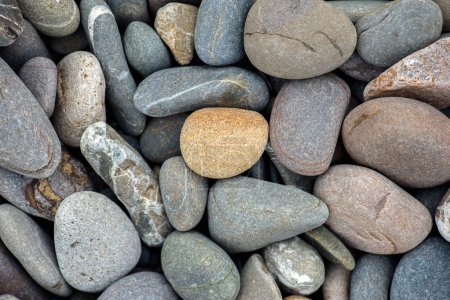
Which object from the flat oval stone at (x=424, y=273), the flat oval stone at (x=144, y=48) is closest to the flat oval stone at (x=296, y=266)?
the flat oval stone at (x=424, y=273)

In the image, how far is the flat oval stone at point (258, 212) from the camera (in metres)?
1.73

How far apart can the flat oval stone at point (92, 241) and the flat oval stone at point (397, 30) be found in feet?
3.96

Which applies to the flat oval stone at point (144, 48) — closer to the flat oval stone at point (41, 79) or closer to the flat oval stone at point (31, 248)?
the flat oval stone at point (41, 79)

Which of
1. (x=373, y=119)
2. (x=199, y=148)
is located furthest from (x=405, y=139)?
(x=199, y=148)

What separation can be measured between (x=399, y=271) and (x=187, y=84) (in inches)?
44.5

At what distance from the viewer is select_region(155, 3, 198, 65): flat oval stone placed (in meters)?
1.86

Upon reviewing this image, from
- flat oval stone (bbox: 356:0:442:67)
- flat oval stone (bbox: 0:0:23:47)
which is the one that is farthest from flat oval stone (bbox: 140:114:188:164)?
flat oval stone (bbox: 356:0:442:67)

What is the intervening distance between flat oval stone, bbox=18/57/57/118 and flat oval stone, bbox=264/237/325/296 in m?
1.10

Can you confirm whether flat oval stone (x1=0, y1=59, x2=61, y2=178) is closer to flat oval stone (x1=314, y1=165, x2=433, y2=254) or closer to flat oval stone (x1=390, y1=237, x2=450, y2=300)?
flat oval stone (x1=314, y1=165, x2=433, y2=254)

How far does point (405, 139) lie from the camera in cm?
167

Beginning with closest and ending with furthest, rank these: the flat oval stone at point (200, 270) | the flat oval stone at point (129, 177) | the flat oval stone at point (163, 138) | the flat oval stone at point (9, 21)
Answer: the flat oval stone at point (9, 21)
the flat oval stone at point (200, 270)
the flat oval stone at point (129, 177)
the flat oval stone at point (163, 138)

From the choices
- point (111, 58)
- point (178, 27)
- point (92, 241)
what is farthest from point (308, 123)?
point (92, 241)

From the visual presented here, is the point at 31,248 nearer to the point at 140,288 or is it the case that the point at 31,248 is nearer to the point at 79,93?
the point at 140,288

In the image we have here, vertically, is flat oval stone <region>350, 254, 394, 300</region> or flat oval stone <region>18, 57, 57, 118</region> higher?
flat oval stone <region>18, 57, 57, 118</region>
